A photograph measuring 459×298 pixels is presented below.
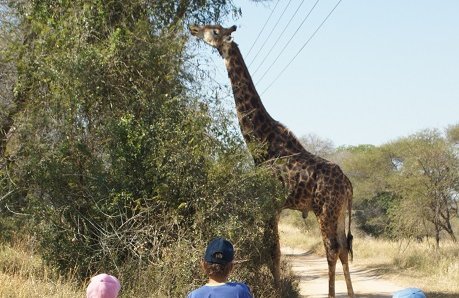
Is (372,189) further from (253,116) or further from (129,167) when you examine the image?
(129,167)

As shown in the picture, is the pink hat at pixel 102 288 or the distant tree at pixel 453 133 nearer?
the pink hat at pixel 102 288

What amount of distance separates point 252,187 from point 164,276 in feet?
5.09

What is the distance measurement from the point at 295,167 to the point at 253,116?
1.06 m

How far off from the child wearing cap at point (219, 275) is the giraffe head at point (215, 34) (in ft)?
24.1

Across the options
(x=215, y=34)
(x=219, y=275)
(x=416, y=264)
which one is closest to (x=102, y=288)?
(x=219, y=275)

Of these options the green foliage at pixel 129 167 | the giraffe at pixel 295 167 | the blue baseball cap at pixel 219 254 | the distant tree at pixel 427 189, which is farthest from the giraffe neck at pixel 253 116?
the distant tree at pixel 427 189

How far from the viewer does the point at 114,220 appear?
28.8 ft

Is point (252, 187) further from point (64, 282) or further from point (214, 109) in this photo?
point (64, 282)

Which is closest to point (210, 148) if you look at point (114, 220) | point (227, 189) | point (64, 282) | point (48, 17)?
point (227, 189)

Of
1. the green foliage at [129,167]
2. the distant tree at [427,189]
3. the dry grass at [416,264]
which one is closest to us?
the green foliage at [129,167]

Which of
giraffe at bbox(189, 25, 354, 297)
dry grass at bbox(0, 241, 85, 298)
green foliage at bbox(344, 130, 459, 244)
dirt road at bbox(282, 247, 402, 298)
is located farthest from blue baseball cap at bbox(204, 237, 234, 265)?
green foliage at bbox(344, 130, 459, 244)

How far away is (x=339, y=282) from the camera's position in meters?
14.6

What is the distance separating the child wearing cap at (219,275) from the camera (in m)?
4.06

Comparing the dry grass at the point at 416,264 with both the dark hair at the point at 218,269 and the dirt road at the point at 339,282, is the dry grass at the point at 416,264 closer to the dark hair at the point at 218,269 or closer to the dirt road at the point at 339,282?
the dirt road at the point at 339,282
